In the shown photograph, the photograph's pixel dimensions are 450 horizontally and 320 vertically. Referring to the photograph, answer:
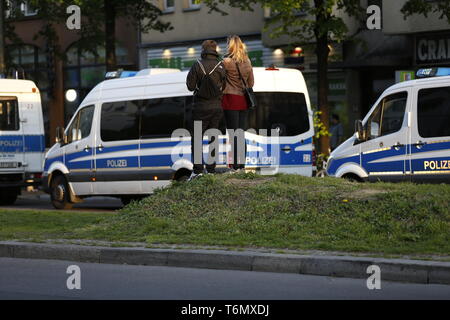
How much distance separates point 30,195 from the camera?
30219 mm

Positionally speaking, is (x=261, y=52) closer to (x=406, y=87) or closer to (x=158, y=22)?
(x=158, y=22)

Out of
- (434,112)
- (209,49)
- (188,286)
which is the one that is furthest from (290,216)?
(434,112)

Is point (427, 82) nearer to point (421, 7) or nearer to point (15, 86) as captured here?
point (421, 7)

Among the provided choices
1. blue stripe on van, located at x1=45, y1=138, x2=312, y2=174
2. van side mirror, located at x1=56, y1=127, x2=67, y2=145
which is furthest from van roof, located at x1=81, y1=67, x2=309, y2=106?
blue stripe on van, located at x1=45, y1=138, x2=312, y2=174

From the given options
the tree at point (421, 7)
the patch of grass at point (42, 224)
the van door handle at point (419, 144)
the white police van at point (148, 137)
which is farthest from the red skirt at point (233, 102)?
the tree at point (421, 7)

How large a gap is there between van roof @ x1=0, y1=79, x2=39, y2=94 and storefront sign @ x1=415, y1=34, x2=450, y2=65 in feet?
34.5

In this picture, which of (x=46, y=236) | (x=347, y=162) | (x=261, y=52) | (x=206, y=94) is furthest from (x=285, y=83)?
(x=261, y=52)

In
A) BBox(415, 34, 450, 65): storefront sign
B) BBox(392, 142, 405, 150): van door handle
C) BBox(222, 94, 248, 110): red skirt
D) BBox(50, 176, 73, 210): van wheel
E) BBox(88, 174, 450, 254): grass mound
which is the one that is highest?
BBox(415, 34, 450, 65): storefront sign

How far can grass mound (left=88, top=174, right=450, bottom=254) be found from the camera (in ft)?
37.9

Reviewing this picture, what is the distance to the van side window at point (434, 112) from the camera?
1741 cm

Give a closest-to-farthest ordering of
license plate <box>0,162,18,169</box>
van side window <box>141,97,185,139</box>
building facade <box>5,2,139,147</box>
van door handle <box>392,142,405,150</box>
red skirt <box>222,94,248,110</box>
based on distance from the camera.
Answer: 1. red skirt <box>222,94,248,110</box>
2. van door handle <box>392,142,405,150</box>
3. van side window <box>141,97,185,139</box>
4. license plate <box>0,162,18,169</box>
5. building facade <box>5,2,139,147</box>

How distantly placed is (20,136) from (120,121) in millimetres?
4852

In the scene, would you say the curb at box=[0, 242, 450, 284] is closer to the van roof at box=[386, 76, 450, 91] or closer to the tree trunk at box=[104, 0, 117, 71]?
the van roof at box=[386, 76, 450, 91]
